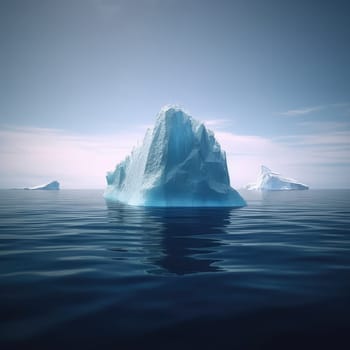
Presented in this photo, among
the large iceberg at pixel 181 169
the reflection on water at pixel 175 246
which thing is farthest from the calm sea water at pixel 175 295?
the large iceberg at pixel 181 169

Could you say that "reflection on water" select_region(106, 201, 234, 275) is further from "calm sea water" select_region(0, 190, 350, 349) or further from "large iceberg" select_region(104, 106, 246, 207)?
"large iceberg" select_region(104, 106, 246, 207)

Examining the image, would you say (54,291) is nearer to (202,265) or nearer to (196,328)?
(196,328)

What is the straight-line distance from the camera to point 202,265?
634 cm

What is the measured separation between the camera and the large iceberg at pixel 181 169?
25391 mm

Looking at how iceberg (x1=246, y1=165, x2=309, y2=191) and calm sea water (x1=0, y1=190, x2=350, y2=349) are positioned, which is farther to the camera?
iceberg (x1=246, y1=165, x2=309, y2=191)

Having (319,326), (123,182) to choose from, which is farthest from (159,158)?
(319,326)

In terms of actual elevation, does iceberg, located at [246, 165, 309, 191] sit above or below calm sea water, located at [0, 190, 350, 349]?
above

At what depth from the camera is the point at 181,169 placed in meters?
25.6

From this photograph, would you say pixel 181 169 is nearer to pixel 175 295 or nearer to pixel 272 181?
pixel 175 295

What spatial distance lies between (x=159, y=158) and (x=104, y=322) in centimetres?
2271

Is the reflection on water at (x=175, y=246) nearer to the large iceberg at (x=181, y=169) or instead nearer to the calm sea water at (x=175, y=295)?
the calm sea water at (x=175, y=295)

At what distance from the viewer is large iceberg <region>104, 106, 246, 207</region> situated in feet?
83.3

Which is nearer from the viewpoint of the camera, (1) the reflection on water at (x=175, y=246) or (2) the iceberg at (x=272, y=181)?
(1) the reflection on water at (x=175, y=246)

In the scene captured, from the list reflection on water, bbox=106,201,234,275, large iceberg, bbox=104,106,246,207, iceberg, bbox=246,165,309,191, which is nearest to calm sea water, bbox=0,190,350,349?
reflection on water, bbox=106,201,234,275
